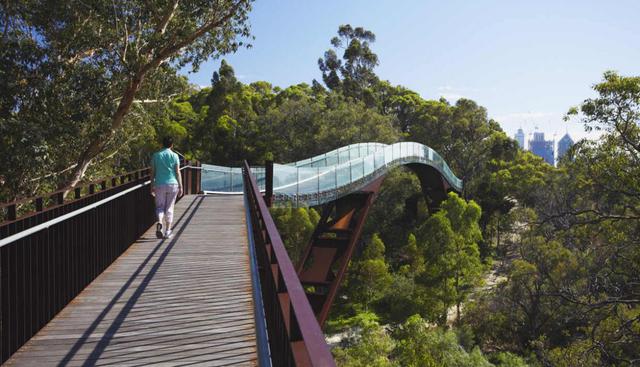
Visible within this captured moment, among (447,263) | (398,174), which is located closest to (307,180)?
(447,263)

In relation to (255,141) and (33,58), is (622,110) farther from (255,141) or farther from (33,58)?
(255,141)

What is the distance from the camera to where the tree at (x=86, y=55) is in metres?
11.8

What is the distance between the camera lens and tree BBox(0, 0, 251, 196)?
11.8m

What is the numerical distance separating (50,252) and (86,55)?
1239 centimetres

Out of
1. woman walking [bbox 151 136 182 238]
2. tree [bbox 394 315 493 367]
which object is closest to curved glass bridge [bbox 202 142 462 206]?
tree [bbox 394 315 493 367]

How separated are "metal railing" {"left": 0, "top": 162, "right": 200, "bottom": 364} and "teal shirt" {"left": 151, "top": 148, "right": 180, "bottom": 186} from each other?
599 millimetres

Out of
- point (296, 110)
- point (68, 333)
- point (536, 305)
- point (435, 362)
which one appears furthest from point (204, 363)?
point (296, 110)

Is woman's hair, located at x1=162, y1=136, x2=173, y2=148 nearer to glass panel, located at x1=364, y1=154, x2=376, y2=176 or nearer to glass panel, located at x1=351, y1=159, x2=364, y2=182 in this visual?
glass panel, located at x1=351, y1=159, x2=364, y2=182

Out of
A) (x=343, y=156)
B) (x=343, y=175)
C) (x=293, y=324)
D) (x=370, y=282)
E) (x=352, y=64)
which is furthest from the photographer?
(x=352, y=64)

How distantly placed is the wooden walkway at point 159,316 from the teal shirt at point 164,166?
1.08 metres

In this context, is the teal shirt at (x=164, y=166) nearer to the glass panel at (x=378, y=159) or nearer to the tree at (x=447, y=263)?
the glass panel at (x=378, y=159)

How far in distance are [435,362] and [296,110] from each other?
101 ft

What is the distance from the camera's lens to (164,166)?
7.57 m

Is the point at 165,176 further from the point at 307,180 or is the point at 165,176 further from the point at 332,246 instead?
the point at 332,246
